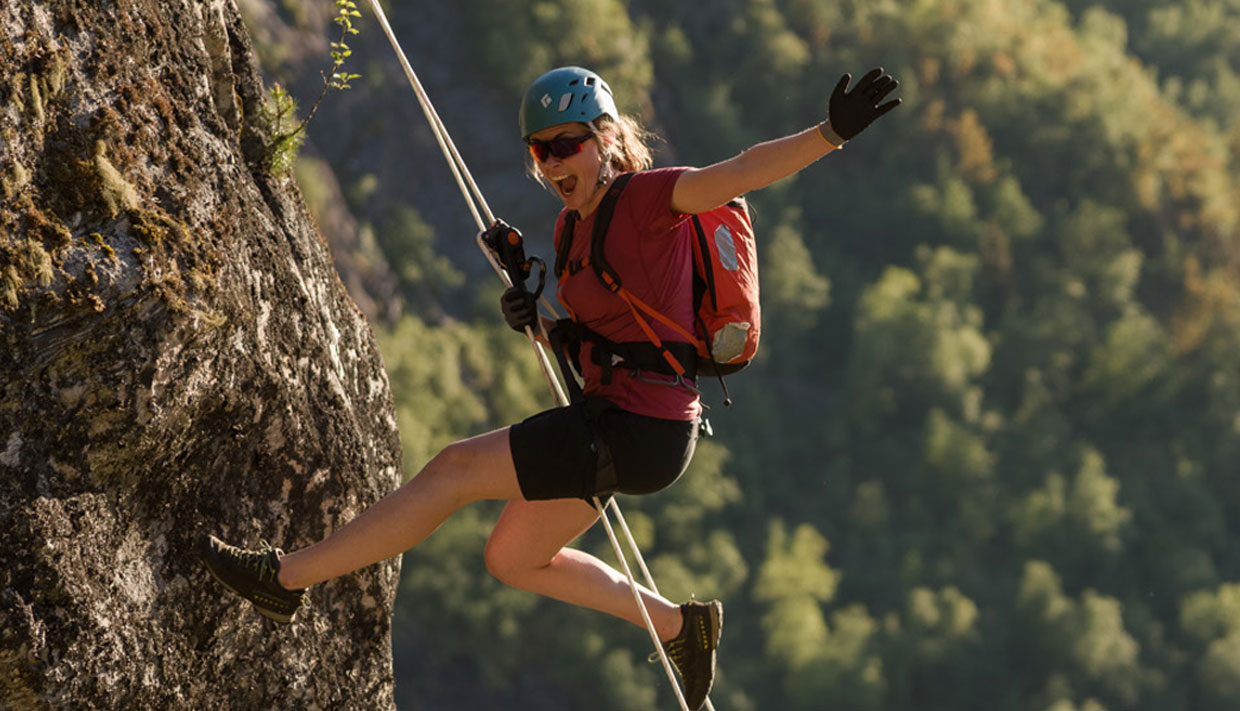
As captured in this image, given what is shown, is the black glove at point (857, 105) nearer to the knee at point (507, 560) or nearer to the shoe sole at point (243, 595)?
the knee at point (507, 560)

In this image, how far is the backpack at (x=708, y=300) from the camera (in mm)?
3533

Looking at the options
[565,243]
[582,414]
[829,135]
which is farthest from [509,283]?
[829,135]

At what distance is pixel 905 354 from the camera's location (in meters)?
70.6

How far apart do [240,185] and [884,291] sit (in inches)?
2697

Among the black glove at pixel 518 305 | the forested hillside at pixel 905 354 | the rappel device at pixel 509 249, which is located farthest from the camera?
the forested hillside at pixel 905 354

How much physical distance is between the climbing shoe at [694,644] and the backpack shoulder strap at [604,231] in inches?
50.7

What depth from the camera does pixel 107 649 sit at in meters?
3.39

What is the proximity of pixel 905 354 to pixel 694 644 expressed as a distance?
222ft

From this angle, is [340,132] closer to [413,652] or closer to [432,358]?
[432,358]

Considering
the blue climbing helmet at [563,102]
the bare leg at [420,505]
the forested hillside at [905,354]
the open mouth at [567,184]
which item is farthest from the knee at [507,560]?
the forested hillside at [905,354]

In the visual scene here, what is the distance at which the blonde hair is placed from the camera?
11.8 ft

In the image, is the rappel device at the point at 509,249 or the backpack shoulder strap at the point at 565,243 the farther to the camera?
the rappel device at the point at 509,249

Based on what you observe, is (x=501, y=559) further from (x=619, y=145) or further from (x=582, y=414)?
(x=619, y=145)

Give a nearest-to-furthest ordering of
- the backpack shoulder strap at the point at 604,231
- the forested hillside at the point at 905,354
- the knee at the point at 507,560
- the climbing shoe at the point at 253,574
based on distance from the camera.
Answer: the backpack shoulder strap at the point at 604,231, the climbing shoe at the point at 253,574, the knee at the point at 507,560, the forested hillside at the point at 905,354
